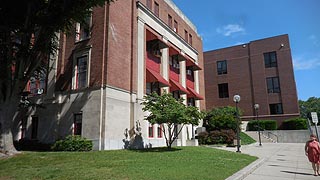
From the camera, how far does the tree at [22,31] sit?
16.0 m

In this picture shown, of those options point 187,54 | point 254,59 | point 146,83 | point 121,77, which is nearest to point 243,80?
point 254,59

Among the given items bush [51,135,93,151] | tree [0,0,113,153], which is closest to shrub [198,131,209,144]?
bush [51,135,93,151]

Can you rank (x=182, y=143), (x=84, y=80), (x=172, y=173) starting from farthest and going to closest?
(x=182, y=143) → (x=84, y=80) → (x=172, y=173)

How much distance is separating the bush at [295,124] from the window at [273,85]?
19.7 feet

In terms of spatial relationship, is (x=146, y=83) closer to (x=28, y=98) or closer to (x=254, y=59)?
(x=28, y=98)

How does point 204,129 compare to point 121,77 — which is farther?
point 204,129

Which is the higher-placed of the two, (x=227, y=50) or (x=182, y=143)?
(x=227, y=50)

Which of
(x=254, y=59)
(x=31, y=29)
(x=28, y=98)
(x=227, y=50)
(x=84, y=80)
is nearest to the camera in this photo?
(x=31, y=29)

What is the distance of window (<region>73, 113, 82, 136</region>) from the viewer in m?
21.0

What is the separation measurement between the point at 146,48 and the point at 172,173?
63.3ft

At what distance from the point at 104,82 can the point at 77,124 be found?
13.8 feet

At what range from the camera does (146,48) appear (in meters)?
27.4

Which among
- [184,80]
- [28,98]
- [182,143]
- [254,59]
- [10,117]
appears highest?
[254,59]

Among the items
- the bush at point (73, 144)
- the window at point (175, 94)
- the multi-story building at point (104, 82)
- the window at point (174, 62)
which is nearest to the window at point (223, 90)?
the window at point (174, 62)
